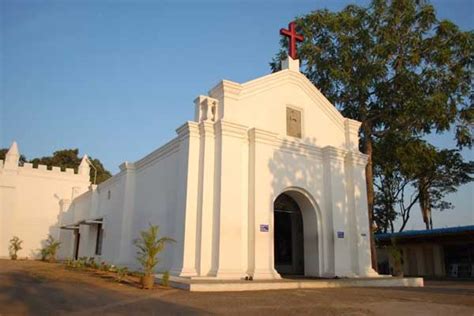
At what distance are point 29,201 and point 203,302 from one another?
24.4 meters

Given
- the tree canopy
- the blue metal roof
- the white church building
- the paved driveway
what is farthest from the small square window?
the tree canopy

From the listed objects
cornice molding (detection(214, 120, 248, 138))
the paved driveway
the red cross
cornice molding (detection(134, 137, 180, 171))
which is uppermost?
the red cross

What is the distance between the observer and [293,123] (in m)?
15.2

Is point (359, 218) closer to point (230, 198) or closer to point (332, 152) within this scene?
point (332, 152)

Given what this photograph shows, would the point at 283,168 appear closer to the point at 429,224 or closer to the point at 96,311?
the point at 96,311

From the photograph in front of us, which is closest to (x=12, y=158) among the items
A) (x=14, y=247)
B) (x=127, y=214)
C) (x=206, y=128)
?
(x=14, y=247)

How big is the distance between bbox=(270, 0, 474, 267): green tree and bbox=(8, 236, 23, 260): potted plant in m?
20.8

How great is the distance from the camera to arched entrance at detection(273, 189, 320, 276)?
1484 centimetres

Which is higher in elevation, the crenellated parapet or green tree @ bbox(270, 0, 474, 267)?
green tree @ bbox(270, 0, 474, 267)

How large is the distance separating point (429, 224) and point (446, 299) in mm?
23575

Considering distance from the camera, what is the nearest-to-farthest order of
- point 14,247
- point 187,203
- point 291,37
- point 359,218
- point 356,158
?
point 187,203 → point 359,218 → point 356,158 → point 291,37 → point 14,247

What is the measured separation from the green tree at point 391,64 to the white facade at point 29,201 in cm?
1987

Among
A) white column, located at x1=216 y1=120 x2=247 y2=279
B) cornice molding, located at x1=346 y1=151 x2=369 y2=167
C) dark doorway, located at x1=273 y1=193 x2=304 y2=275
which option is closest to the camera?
white column, located at x1=216 y1=120 x2=247 y2=279

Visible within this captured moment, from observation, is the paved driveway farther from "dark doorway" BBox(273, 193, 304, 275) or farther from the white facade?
the white facade
